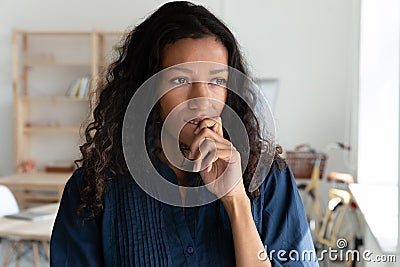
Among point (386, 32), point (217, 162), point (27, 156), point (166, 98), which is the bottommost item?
point (27, 156)

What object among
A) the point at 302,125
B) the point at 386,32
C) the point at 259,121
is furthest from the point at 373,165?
the point at 259,121

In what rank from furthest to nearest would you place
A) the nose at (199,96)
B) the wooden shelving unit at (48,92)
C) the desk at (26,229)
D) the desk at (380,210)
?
the wooden shelving unit at (48,92) → the desk at (26,229) → the desk at (380,210) → the nose at (199,96)

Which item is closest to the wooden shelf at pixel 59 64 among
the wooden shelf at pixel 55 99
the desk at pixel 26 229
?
the wooden shelf at pixel 55 99

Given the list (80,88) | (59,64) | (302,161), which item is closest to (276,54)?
(302,161)

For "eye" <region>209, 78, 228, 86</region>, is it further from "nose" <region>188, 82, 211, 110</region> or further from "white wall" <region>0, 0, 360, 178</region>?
"white wall" <region>0, 0, 360, 178</region>

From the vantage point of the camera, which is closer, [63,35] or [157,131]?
[157,131]

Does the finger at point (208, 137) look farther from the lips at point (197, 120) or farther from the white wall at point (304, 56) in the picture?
the white wall at point (304, 56)

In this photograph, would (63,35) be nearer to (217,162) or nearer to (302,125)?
(302,125)

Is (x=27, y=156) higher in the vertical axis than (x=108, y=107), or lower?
lower

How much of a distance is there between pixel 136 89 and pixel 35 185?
16.0 ft

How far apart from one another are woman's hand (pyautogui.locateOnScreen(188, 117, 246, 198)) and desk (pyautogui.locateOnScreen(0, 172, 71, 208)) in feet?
15.3

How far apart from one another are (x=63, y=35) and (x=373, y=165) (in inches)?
137

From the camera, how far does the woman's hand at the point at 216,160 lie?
1158mm

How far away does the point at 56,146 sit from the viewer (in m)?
6.98
